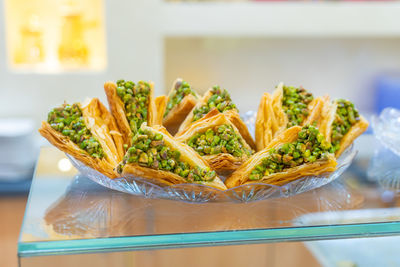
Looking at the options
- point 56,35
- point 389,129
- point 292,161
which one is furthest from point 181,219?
point 56,35

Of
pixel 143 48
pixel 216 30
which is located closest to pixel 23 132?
pixel 143 48

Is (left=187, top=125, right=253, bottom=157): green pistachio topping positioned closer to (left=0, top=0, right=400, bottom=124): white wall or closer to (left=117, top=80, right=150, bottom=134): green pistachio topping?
(left=117, top=80, right=150, bottom=134): green pistachio topping

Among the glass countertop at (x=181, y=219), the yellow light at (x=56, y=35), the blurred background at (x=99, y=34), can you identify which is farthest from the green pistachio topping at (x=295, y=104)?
the yellow light at (x=56, y=35)

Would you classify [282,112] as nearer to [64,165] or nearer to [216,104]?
[216,104]

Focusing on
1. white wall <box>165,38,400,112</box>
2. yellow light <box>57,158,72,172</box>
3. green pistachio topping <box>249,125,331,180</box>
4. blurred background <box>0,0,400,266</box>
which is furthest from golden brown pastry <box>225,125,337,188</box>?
white wall <box>165,38,400,112</box>

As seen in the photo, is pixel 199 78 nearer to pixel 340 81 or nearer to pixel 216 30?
pixel 216 30

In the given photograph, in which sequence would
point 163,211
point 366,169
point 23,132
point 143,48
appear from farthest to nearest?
point 143,48
point 23,132
point 366,169
point 163,211

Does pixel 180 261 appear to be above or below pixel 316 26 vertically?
below
